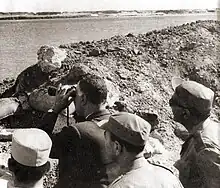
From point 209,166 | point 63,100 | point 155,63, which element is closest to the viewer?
point 209,166

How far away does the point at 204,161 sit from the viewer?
306 centimetres

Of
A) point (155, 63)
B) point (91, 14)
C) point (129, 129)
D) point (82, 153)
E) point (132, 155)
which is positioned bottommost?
point (91, 14)

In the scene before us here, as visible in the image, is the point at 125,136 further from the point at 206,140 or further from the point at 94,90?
the point at 94,90

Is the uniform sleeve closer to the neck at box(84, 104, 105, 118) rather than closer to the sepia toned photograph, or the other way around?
the sepia toned photograph

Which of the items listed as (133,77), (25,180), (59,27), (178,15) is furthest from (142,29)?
(25,180)

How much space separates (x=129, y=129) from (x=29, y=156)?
0.54 metres

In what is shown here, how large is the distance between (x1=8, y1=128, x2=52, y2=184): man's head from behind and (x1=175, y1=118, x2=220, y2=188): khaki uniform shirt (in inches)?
39.0

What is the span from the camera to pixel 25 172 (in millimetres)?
2467

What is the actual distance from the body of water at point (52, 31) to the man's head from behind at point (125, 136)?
7843mm

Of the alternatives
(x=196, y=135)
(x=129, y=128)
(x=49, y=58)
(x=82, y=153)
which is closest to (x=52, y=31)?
(x=49, y=58)

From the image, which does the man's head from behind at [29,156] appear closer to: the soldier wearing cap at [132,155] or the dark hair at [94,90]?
the soldier wearing cap at [132,155]

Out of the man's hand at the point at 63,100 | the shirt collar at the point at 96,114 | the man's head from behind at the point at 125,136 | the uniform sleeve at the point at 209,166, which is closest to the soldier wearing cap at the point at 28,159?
the man's head from behind at the point at 125,136

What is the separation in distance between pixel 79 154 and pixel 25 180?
2.86ft

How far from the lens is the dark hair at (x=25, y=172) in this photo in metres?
2.45
